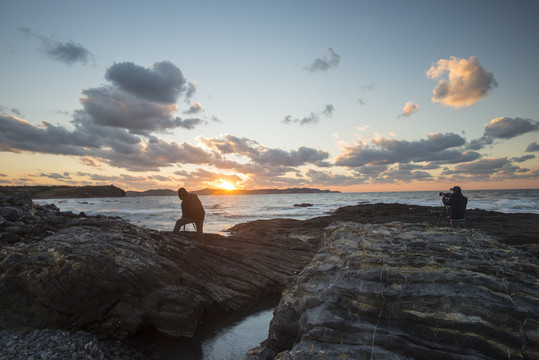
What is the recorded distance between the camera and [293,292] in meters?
5.66

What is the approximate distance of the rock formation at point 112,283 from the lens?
6.80 metres

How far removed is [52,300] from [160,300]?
2656mm

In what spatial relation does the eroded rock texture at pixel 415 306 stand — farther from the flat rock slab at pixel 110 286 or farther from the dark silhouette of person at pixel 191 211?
the dark silhouette of person at pixel 191 211

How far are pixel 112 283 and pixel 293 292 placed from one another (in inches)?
206

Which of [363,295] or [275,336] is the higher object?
[363,295]

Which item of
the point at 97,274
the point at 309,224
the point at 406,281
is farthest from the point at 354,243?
the point at 309,224

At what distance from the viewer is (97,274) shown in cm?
720

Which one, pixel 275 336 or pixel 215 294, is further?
pixel 215 294

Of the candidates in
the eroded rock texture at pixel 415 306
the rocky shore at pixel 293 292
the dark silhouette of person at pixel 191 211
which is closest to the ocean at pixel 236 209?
the dark silhouette of person at pixel 191 211

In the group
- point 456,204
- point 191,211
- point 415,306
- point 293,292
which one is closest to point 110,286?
point 293,292

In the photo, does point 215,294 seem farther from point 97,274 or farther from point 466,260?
point 466,260

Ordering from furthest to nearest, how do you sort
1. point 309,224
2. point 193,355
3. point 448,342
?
point 309,224, point 193,355, point 448,342

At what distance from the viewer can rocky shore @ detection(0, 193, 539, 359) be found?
3867mm

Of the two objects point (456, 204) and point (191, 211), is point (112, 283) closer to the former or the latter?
point (191, 211)
